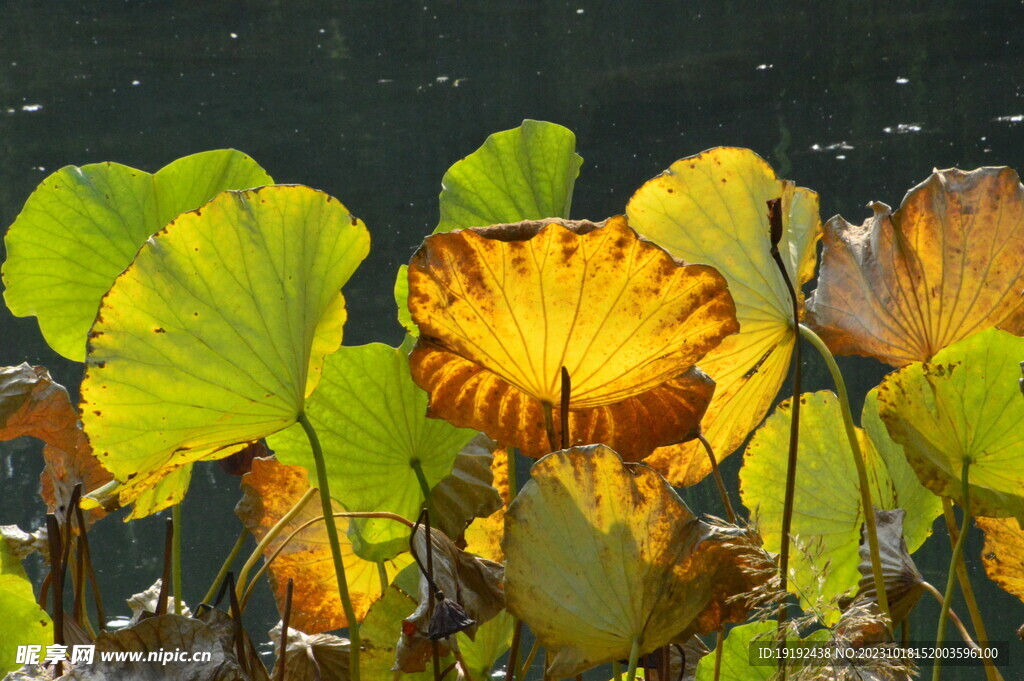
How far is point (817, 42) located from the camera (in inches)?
92.3

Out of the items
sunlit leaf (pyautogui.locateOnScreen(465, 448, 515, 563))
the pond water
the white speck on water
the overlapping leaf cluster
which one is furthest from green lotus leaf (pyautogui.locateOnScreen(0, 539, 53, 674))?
the white speck on water

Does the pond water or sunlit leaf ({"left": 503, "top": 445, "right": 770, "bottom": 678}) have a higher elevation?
the pond water

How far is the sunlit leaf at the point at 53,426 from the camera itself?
25 centimetres

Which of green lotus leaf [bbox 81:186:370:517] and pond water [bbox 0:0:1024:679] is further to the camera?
pond water [bbox 0:0:1024:679]

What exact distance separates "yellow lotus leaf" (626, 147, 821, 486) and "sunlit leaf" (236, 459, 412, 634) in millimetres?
85

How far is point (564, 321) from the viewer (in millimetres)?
186

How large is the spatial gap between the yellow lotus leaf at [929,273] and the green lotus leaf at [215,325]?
0.11 m

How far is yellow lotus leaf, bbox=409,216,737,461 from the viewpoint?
0.58ft

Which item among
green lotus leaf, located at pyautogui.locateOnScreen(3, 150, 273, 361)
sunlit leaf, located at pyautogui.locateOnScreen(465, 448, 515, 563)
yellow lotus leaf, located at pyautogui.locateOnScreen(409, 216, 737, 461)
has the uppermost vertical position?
green lotus leaf, located at pyautogui.locateOnScreen(3, 150, 273, 361)

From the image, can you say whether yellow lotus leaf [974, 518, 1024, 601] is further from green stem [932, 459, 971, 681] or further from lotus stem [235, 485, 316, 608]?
lotus stem [235, 485, 316, 608]

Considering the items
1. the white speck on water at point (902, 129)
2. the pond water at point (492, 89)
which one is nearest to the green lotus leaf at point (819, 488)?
the pond water at point (492, 89)

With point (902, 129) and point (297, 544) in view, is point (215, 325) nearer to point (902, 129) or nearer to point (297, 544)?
point (297, 544)

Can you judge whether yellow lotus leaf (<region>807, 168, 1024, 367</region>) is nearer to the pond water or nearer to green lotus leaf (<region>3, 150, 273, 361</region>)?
green lotus leaf (<region>3, 150, 273, 361</region>)

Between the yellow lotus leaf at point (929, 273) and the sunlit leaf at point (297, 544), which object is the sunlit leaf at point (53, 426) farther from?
the yellow lotus leaf at point (929, 273)
